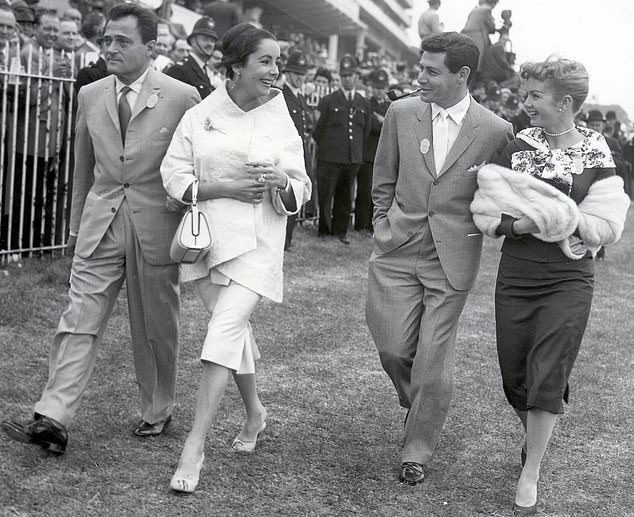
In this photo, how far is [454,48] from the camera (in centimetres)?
438

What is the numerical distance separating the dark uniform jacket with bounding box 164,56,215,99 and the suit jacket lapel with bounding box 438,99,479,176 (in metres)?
4.60

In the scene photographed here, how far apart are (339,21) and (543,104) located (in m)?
45.5

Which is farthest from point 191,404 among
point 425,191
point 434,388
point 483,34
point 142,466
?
point 483,34

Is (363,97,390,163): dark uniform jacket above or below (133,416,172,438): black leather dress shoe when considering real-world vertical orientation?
above

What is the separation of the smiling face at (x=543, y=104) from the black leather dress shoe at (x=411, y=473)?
1.70m

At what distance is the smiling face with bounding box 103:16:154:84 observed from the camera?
4.37 m

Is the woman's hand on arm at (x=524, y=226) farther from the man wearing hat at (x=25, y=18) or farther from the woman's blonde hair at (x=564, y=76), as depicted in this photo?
the man wearing hat at (x=25, y=18)

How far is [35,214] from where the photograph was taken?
896cm

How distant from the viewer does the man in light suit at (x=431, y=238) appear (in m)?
4.41

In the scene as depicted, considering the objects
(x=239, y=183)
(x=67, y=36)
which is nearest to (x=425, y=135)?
(x=239, y=183)

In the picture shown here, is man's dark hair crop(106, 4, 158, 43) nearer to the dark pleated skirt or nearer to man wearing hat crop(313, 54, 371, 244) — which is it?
the dark pleated skirt

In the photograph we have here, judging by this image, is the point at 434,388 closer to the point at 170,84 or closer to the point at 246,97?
the point at 246,97

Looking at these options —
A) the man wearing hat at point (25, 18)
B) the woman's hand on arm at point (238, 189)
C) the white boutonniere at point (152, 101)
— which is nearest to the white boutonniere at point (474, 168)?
the woman's hand on arm at point (238, 189)

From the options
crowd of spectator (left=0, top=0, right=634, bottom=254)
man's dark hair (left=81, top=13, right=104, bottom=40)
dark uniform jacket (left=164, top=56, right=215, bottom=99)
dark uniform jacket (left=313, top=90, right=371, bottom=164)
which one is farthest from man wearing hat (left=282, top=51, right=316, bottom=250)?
man's dark hair (left=81, top=13, right=104, bottom=40)
